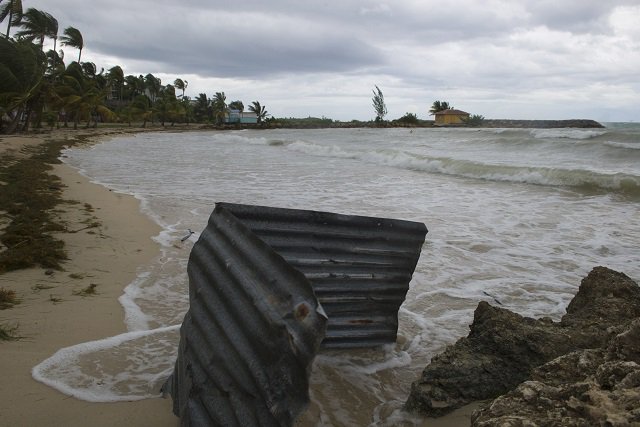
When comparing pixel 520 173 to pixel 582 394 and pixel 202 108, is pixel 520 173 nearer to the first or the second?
pixel 582 394

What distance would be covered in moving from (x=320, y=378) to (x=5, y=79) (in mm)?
27066

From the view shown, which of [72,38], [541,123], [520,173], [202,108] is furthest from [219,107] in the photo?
[520,173]

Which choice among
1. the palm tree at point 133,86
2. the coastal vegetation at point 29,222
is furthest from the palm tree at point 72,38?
the coastal vegetation at point 29,222

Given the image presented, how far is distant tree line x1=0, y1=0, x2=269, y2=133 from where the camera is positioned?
25281 mm

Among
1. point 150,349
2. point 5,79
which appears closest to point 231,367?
point 150,349

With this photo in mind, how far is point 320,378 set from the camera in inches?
105

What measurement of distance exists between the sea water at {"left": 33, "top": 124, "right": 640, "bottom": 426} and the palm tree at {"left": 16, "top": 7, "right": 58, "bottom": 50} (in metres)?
32.1

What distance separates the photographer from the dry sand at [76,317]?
220 cm

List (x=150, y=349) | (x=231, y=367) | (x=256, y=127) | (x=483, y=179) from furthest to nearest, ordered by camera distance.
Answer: (x=256, y=127) < (x=483, y=179) < (x=150, y=349) < (x=231, y=367)

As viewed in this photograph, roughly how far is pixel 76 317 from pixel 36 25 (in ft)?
143

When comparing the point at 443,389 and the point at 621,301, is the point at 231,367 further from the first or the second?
the point at 621,301

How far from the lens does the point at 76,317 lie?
126 inches

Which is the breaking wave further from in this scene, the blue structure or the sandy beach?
the blue structure

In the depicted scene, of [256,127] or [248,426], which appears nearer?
[248,426]
